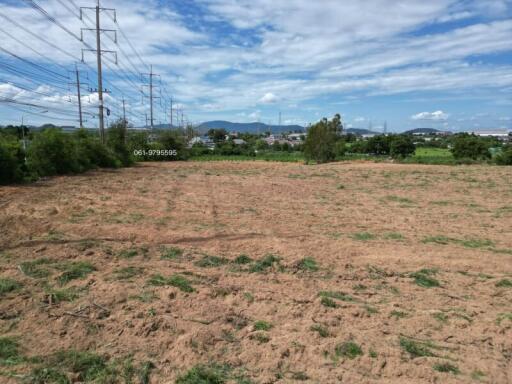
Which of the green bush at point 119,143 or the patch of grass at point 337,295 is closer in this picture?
the patch of grass at point 337,295

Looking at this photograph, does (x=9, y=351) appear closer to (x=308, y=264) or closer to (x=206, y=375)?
(x=206, y=375)

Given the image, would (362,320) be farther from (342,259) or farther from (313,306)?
(342,259)

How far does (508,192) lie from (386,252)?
39.8 ft

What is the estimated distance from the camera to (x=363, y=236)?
26.2ft

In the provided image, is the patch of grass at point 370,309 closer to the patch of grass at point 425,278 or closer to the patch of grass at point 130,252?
the patch of grass at point 425,278

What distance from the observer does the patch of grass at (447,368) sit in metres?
3.25

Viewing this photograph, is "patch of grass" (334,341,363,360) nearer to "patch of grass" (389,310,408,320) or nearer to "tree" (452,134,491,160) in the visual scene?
"patch of grass" (389,310,408,320)

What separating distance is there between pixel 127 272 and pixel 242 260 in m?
1.73

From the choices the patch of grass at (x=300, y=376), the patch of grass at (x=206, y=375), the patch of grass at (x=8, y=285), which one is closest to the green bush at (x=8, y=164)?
the patch of grass at (x=8, y=285)

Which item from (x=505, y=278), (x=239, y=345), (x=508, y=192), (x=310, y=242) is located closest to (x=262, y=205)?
(x=310, y=242)

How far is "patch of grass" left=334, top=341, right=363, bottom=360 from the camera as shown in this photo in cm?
345

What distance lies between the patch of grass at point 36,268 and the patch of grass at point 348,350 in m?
3.80

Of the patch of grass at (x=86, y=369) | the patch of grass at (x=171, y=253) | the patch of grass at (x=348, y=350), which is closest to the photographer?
the patch of grass at (x=86, y=369)

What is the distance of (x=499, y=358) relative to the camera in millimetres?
3500
